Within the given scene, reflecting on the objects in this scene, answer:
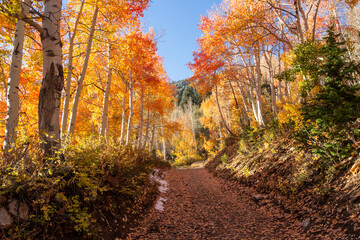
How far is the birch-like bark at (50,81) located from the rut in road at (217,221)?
2.46 m

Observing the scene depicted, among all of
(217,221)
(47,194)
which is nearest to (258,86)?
(217,221)

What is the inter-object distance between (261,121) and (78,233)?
32.9 ft

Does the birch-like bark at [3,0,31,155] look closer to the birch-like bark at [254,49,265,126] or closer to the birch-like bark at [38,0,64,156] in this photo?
the birch-like bark at [38,0,64,156]

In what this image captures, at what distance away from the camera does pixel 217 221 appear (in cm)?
489

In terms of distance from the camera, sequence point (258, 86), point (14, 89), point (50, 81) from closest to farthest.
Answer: point (50, 81), point (14, 89), point (258, 86)

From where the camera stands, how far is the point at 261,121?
1084 centimetres

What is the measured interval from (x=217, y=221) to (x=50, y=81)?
477 cm

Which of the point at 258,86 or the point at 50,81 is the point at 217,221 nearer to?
the point at 50,81

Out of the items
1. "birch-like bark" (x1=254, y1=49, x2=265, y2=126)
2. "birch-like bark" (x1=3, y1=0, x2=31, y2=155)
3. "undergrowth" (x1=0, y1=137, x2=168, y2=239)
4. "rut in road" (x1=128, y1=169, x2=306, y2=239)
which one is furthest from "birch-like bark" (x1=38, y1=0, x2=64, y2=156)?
"birch-like bark" (x1=254, y1=49, x2=265, y2=126)

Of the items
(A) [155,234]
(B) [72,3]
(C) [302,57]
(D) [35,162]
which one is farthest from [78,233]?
(B) [72,3]

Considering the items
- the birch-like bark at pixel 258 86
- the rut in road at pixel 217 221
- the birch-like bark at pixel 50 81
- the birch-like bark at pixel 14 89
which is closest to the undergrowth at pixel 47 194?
the birch-like bark at pixel 50 81

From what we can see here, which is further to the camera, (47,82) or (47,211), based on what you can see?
(47,82)

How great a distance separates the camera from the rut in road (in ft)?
13.4

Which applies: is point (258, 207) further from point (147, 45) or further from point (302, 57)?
point (147, 45)
